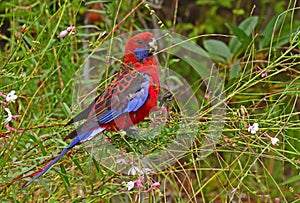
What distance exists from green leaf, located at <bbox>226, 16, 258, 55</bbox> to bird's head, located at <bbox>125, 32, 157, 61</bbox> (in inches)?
20.9

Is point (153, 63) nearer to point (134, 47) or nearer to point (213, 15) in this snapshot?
point (134, 47)

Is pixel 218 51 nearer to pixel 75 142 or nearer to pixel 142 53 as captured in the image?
pixel 142 53

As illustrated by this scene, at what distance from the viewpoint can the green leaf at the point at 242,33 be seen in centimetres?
194

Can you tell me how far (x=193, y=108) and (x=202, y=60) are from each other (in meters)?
0.62

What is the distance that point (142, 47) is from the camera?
145cm

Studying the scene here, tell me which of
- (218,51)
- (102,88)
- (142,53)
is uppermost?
(142,53)

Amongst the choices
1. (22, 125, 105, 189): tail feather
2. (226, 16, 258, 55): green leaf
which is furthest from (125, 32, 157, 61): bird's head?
(226, 16, 258, 55): green leaf

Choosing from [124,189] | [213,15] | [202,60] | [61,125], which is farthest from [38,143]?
[213,15]

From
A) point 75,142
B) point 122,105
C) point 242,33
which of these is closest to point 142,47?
point 122,105

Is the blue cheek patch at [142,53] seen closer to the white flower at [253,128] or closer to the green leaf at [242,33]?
the white flower at [253,128]

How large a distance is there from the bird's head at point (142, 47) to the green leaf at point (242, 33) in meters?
0.53

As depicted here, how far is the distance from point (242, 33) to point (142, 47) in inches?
23.0

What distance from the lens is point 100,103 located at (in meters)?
1.34

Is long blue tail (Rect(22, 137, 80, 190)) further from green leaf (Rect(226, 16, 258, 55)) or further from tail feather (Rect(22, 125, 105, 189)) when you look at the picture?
green leaf (Rect(226, 16, 258, 55))
